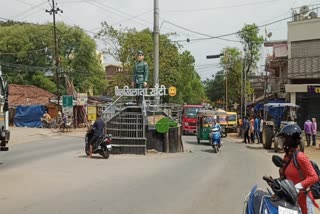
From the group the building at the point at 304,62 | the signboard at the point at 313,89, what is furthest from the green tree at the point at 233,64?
the signboard at the point at 313,89

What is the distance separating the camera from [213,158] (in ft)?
69.7

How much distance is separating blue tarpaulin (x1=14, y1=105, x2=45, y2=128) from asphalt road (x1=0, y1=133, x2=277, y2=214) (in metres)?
31.0

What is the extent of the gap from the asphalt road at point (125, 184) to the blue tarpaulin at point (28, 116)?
3102cm

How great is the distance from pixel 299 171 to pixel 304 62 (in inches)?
1422

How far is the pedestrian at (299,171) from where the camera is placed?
5300mm

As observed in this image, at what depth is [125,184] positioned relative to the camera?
12.7m

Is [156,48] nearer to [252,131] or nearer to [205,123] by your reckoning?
[205,123]

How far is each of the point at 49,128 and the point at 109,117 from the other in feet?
84.8

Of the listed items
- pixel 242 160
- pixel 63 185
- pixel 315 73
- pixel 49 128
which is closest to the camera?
pixel 63 185

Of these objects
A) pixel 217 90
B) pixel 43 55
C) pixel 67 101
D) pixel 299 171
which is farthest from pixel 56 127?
pixel 217 90

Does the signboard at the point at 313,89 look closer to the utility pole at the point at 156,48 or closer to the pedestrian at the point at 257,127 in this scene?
the pedestrian at the point at 257,127

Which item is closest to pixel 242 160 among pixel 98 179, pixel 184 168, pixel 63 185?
pixel 184 168

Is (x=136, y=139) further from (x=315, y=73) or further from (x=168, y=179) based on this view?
(x=315, y=73)

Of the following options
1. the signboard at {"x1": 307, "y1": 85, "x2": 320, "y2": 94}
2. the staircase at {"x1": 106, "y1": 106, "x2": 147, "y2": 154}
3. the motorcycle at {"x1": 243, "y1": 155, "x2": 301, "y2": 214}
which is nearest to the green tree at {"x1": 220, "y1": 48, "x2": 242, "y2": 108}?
the signboard at {"x1": 307, "y1": 85, "x2": 320, "y2": 94}
